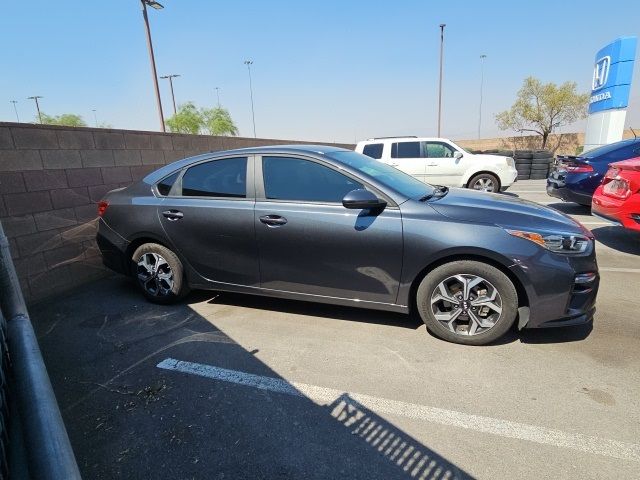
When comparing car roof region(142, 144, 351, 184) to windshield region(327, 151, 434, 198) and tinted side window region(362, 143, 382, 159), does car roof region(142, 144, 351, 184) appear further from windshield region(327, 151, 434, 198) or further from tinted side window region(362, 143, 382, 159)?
tinted side window region(362, 143, 382, 159)

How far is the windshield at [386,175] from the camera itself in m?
3.35

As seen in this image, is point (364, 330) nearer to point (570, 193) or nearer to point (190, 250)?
point (190, 250)

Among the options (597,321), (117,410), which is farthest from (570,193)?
→ (117,410)

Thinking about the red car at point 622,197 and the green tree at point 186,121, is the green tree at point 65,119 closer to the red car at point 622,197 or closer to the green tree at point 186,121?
the green tree at point 186,121

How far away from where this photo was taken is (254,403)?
2484mm

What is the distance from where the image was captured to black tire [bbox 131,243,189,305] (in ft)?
12.9

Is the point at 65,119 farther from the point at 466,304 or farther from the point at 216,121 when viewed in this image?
the point at 466,304

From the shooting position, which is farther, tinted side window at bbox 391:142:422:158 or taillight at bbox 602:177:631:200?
tinted side window at bbox 391:142:422:158

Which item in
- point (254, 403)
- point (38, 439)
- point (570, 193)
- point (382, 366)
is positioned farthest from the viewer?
point (570, 193)

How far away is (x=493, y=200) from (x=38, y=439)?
3.43 m

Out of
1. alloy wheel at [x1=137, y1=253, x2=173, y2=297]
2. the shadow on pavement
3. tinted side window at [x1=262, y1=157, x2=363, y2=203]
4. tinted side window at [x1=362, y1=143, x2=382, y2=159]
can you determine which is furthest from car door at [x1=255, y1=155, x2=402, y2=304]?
tinted side window at [x1=362, y1=143, x2=382, y2=159]

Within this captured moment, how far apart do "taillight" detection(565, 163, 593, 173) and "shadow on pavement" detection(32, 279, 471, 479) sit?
7307 millimetres

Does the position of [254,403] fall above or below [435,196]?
below

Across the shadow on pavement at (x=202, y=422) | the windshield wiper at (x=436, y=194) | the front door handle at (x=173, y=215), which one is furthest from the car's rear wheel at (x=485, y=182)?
the shadow on pavement at (x=202, y=422)
